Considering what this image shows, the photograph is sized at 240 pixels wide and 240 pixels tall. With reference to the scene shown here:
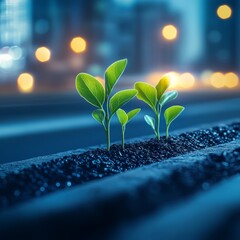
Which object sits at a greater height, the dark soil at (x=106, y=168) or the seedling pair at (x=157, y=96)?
the seedling pair at (x=157, y=96)

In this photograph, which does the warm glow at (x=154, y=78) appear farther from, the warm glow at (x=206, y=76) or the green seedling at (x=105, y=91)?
the green seedling at (x=105, y=91)

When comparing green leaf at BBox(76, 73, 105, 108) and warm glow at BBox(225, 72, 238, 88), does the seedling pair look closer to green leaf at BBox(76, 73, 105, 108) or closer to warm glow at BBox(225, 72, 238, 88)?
green leaf at BBox(76, 73, 105, 108)

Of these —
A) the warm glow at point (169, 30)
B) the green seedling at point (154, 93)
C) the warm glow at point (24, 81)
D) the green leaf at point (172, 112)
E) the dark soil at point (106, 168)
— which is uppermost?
the warm glow at point (169, 30)

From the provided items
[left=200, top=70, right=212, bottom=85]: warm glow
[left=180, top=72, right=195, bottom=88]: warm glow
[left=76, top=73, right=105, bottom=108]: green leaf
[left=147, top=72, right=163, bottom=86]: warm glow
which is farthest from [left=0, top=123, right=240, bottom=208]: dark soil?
[left=200, top=70, right=212, bottom=85]: warm glow

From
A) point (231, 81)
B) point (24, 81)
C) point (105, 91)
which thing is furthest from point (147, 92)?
point (231, 81)

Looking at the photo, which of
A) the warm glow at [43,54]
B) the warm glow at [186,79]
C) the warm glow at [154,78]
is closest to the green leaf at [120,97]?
the warm glow at [43,54]

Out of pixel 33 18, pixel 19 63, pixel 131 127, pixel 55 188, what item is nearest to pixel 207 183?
pixel 55 188
